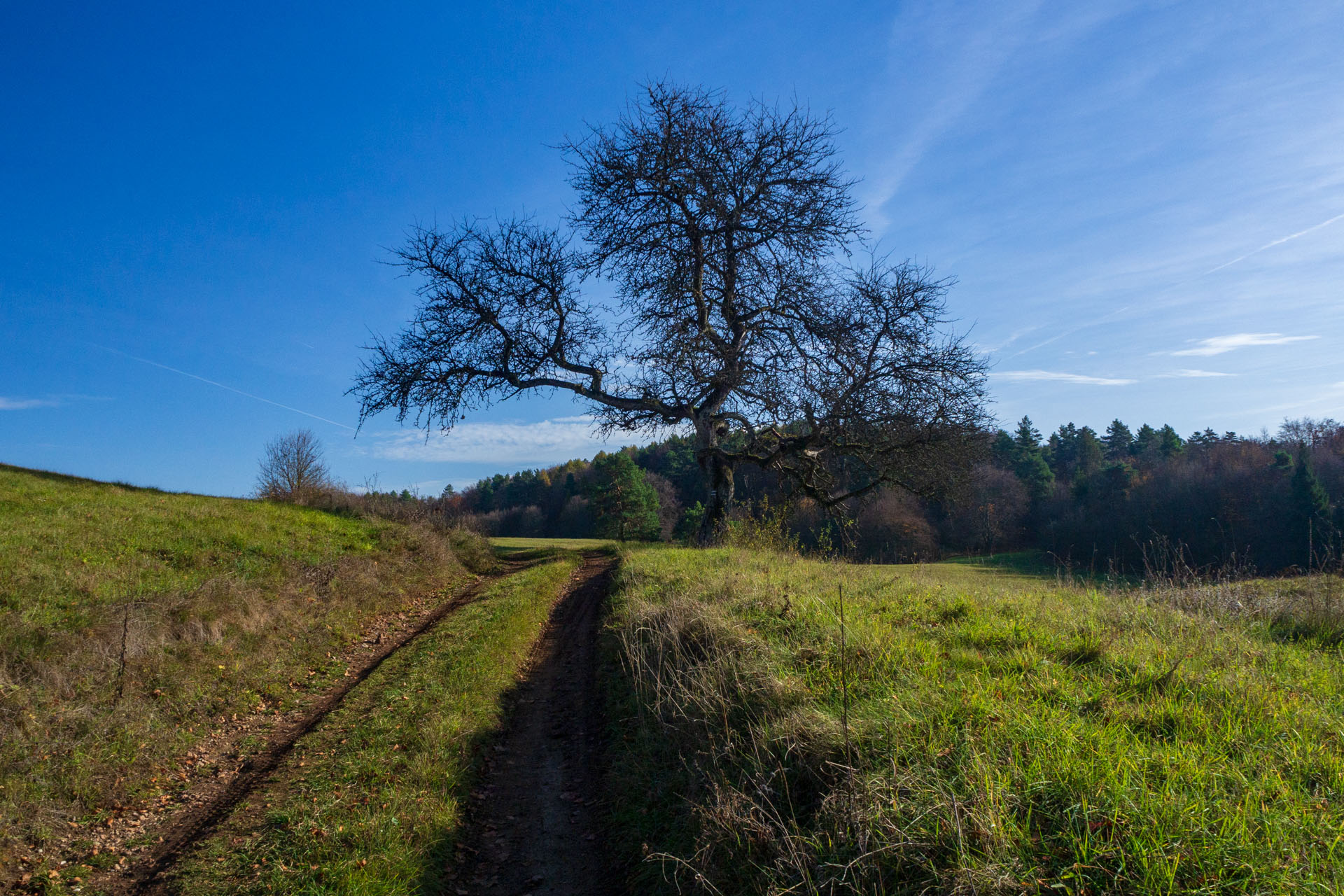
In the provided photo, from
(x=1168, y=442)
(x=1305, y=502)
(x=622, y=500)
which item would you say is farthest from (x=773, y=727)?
(x=1168, y=442)

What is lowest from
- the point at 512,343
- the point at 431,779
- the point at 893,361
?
the point at 431,779

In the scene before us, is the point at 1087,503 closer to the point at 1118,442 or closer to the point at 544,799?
the point at 1118,442

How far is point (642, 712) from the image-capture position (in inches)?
247

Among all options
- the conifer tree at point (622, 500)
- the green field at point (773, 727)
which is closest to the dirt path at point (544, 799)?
the green field at point (773, 727)

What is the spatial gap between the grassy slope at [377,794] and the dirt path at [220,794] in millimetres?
203

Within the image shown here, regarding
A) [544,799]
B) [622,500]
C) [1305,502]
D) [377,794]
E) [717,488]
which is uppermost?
[717,488]

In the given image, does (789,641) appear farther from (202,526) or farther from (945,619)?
(202,526)

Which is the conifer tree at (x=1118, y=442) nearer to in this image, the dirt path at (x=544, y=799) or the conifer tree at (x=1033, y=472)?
the conifer tree at (x=1033, y=472)

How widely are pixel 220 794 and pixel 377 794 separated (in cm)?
170

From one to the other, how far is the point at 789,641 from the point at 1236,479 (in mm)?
51768

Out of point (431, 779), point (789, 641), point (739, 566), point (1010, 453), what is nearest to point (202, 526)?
point (431, 779)

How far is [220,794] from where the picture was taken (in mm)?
5594

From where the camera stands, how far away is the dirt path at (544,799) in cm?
452

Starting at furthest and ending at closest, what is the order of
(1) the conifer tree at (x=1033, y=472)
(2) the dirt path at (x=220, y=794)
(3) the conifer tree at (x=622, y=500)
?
1. (1) the conifer tree at (x=1033, y=472)
2. (3) the conifer tree at (x=622, y=500)
3. (2) the dirt path at (x=220, y=794)
